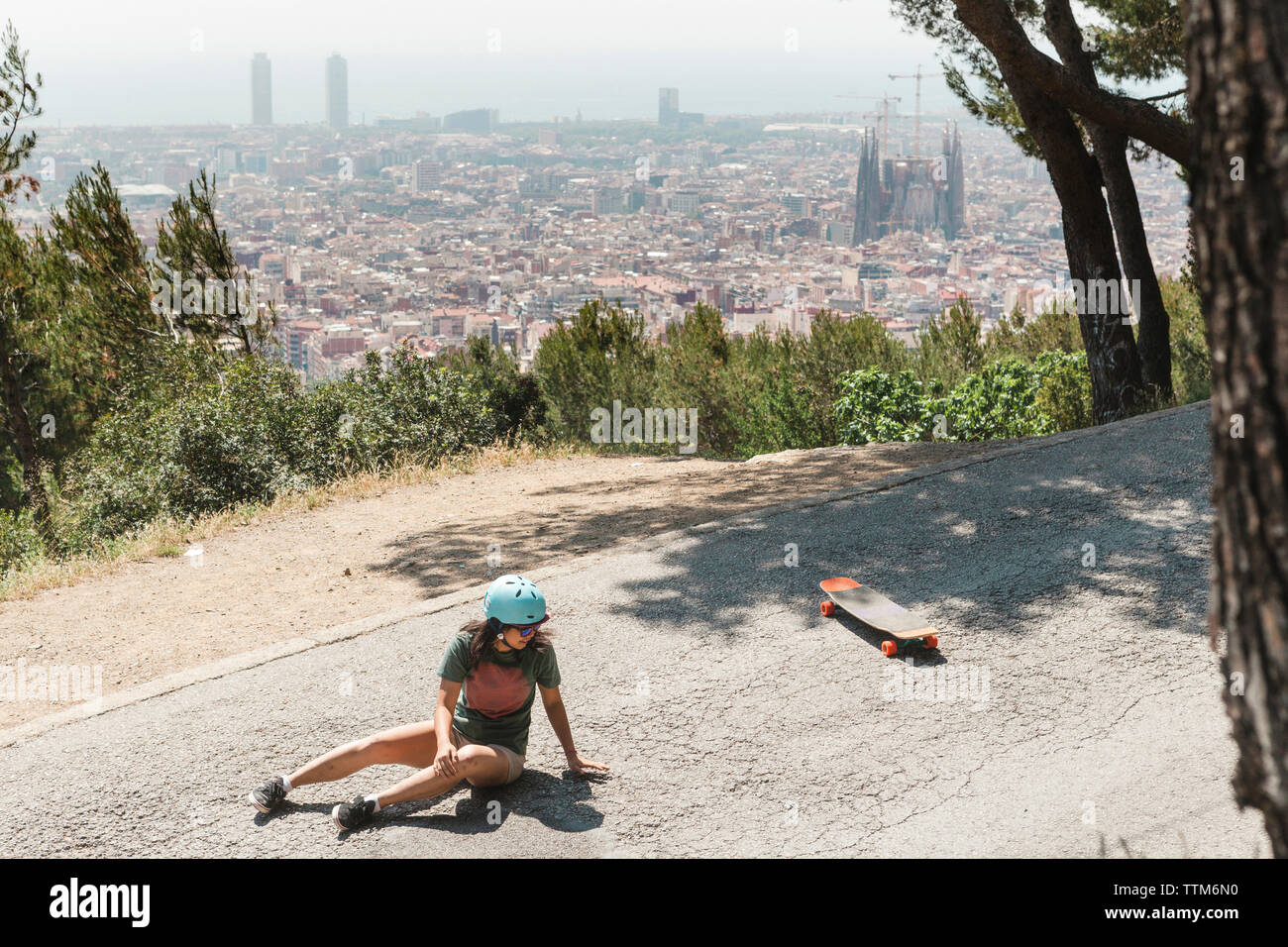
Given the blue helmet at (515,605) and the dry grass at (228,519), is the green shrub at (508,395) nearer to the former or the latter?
the dry grass at (228,519)

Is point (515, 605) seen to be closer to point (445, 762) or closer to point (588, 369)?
point (445, 762)

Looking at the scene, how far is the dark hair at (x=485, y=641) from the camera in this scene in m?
4.06

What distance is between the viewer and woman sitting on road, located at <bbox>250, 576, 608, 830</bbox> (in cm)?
400

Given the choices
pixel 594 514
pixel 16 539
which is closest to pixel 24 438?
pixel 16 539

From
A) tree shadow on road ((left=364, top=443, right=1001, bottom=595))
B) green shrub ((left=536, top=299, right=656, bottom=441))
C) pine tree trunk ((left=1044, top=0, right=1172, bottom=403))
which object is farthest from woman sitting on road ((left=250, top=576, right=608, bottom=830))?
green shrub ((left=536, top=299, right=656, bottom=441))

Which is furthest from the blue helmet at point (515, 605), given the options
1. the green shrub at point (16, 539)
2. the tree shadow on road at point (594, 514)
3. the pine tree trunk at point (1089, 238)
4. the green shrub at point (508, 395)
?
the green shrub at point (508, 395)

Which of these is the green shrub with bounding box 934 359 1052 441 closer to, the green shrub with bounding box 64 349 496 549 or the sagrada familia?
the green shrub with bounding box 64 349 496 549

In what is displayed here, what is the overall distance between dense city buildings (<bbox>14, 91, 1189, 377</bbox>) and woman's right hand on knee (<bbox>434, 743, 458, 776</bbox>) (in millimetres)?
16826

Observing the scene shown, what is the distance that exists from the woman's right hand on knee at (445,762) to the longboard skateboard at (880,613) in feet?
7.05

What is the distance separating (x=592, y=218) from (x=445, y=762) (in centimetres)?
11564

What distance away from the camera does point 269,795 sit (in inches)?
162

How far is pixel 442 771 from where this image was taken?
4.01 m

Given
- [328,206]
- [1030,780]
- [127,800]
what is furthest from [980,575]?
[328,206]

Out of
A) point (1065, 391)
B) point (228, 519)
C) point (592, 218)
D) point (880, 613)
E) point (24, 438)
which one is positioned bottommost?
point (24, 438)
